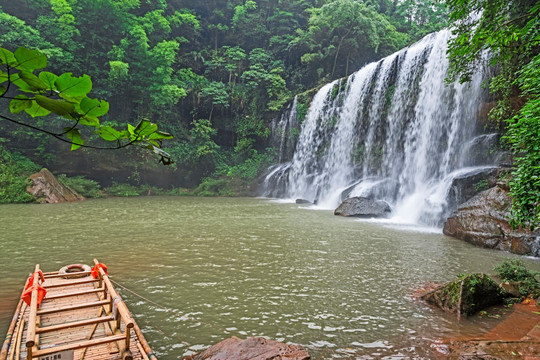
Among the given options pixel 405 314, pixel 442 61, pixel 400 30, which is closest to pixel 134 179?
pixel 442 61

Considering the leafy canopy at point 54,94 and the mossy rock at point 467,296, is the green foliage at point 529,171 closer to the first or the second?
the mossy rock at point 467,296

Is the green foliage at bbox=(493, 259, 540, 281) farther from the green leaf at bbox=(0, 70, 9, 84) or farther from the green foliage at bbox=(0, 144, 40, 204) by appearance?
the green foliage at bbox=(0, 144, 40, 204)

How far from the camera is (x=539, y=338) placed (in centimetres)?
316

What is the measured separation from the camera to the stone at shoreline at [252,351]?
107 inches

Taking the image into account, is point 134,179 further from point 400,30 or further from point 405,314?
A: point 400,30

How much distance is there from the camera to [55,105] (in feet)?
2.94

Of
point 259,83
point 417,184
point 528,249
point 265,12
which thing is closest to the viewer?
point 528,249

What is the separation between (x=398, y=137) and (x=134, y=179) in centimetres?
1945

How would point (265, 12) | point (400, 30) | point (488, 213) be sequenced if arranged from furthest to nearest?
point (400, 30)
point (265, 12)
point (488, 213)

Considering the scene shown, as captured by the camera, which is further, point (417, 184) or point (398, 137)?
point (398, 137)

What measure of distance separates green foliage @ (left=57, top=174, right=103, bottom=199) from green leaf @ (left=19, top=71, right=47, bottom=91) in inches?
884

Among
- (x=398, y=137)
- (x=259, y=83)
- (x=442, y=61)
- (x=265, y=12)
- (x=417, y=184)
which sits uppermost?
(x=265, y=12)

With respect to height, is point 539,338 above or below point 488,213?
below

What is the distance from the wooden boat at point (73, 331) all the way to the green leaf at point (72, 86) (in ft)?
7.04
